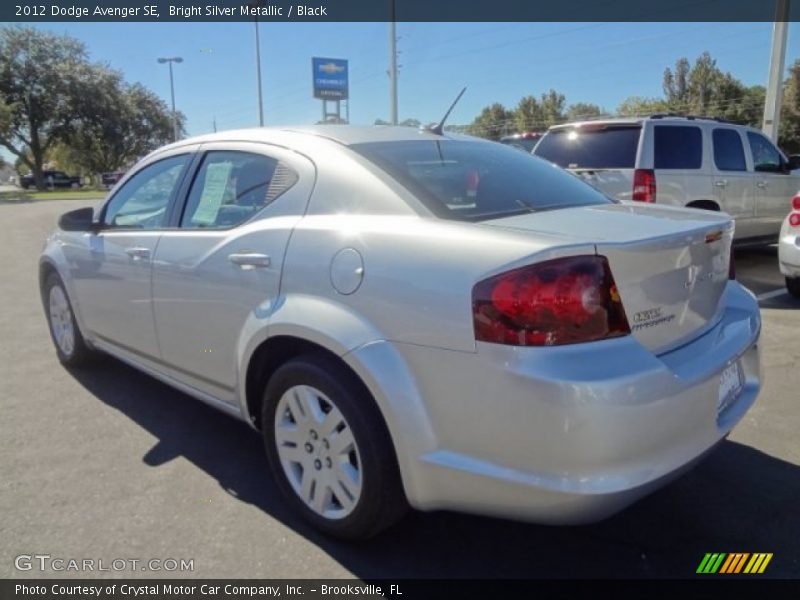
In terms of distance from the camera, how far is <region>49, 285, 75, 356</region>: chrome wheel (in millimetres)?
4461

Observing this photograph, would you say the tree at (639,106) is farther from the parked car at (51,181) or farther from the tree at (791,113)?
the parked car at (51,181)

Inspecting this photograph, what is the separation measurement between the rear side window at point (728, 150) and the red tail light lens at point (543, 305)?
22.2 feet

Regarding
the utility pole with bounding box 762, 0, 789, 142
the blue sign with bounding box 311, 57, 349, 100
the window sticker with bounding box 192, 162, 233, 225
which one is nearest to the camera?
the window sticker with bounding box 192, 162, 233, 225

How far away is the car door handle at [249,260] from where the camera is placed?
263 cm

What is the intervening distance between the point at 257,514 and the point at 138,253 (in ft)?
5.20

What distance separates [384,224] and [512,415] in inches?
33.3

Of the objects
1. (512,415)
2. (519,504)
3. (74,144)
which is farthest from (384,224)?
(74,144)

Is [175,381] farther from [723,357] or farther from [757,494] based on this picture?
[757,494]

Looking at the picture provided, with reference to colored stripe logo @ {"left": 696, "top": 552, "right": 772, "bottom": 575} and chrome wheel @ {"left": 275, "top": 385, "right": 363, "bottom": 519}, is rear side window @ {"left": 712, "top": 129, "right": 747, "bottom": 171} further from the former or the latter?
chrome wheel @ {"left": 275, "top": 385, "right": 363, "bottom": 519}

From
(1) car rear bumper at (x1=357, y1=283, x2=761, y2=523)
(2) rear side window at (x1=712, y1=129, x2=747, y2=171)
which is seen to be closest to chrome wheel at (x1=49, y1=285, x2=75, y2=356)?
(1) car rear bumper at (x1=357, y1=283, x2=761, y2=523)

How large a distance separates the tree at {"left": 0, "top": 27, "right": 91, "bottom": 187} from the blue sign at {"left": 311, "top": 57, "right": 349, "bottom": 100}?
21105 millimetres

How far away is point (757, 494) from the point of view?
2781 mm

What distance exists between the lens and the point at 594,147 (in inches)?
284

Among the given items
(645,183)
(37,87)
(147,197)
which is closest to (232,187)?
(147,197)
